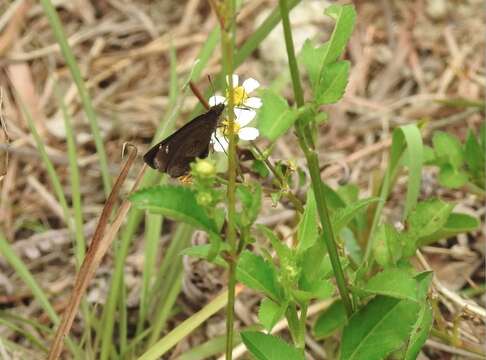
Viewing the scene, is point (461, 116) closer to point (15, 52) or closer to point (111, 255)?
point (111, 255)

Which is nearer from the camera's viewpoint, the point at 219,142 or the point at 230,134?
the point at 230,134

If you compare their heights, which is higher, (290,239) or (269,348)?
(269,348)

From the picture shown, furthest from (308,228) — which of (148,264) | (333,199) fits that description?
(148,264)

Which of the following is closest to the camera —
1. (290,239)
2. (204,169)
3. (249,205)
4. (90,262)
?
(204,169)

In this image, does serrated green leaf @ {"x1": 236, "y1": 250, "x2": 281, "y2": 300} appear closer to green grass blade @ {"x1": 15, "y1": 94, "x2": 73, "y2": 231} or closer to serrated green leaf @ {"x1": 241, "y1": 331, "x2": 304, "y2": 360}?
serrated green leaf @ {"x1": 241, "y1": 331, "x2": 304, "y2": 360}

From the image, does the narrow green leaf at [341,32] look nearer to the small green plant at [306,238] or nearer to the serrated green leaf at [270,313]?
the small green plant at [306,238]

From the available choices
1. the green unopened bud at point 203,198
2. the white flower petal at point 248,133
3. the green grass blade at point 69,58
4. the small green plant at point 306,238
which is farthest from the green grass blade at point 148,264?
the green unopened bud at point 203,198

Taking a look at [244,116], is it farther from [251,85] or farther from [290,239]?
[290,239]

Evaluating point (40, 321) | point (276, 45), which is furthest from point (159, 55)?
point (40, 321)
